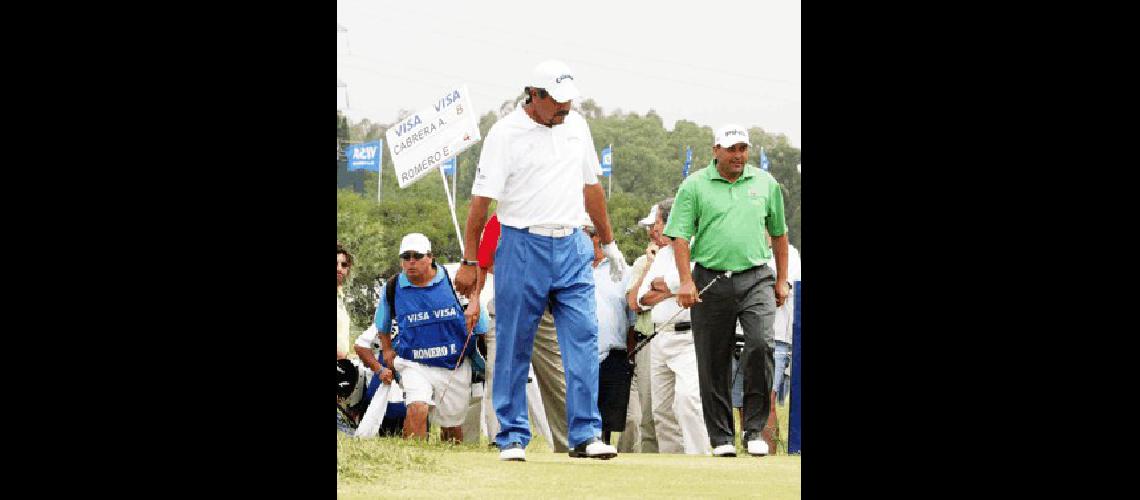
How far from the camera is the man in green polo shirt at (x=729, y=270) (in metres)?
9.62

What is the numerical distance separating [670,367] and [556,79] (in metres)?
3.60

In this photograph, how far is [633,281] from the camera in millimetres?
11617

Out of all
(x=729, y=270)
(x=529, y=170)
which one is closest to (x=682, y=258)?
(x=729, y=270)

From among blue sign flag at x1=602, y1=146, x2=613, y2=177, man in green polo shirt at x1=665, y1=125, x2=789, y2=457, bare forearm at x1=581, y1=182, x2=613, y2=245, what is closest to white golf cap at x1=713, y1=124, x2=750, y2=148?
man in green polo shirt at x1=665, y1=125, x2=789, y2=457

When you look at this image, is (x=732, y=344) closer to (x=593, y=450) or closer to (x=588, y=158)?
(x=593, y=450)

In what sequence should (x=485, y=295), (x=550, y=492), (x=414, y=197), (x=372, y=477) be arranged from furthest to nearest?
(x=414, y=197), (x=485, y=295), (x=372, y=477), (x=550, y=492)

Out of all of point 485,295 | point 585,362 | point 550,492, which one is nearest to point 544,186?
point 585,362

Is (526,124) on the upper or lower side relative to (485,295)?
upper

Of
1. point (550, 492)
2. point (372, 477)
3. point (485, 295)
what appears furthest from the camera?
point (485, 295)

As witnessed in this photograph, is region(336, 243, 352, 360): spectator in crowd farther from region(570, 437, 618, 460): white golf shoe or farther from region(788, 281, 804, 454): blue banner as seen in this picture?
region(788, 281, 804, 454): blue banner

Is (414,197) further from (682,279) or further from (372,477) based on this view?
(372,477)

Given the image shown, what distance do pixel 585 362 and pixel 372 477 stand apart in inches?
53.3

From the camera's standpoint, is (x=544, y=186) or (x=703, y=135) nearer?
(x=544, y=186)

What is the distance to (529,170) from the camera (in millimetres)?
8469
